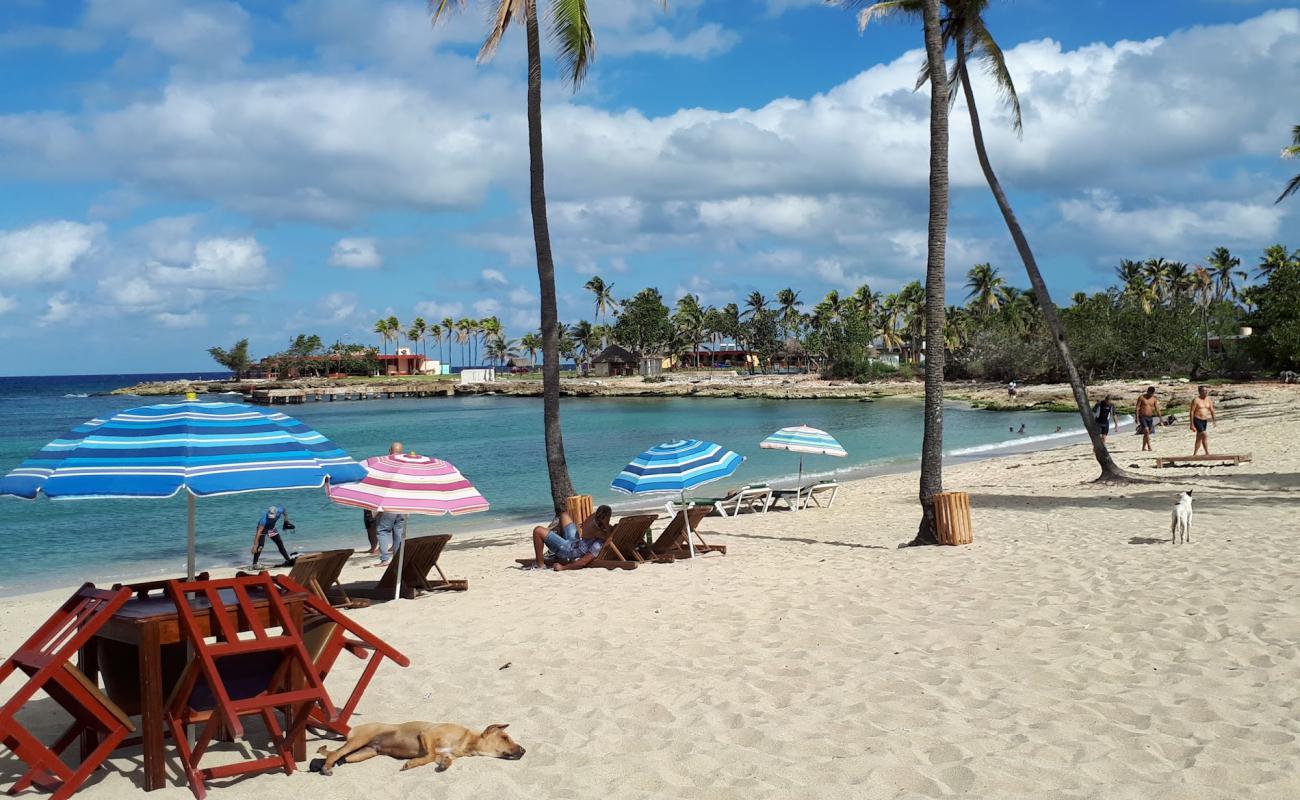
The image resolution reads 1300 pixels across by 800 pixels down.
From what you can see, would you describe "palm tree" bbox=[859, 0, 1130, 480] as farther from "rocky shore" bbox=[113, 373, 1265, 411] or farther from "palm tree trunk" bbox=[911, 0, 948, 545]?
"rocky shore" bbox=[113, 373, 1265, 411]

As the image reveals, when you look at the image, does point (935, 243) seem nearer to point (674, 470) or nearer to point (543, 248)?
point (674, 470)

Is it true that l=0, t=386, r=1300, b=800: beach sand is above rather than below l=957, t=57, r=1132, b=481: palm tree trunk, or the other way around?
below

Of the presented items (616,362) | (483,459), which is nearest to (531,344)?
(616,362)

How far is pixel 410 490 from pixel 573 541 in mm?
2822

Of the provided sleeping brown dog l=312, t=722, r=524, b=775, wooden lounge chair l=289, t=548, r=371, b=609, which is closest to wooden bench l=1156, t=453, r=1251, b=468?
wooden lounge chair l=289, t=548, r=371, b=609

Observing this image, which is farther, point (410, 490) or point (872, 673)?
point (410, 490)

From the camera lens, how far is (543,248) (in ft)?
49.6

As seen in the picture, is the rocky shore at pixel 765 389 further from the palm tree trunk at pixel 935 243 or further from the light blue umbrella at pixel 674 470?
the light blue umbrella at pixel 674 470

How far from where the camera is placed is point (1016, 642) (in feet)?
22.1

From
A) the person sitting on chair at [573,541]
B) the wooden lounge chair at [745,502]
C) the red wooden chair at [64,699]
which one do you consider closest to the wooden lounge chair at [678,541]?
the person sitting on chair at [573,541]

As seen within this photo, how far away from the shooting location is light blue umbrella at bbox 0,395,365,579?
5.22 m

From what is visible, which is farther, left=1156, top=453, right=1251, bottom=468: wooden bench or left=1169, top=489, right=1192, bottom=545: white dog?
left=1156, top=453, right=1251, bottom=468: wooden bench

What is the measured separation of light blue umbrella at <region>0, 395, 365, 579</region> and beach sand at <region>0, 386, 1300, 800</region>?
1467 mm

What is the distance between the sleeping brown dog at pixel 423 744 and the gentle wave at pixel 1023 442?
3023 centimetres
